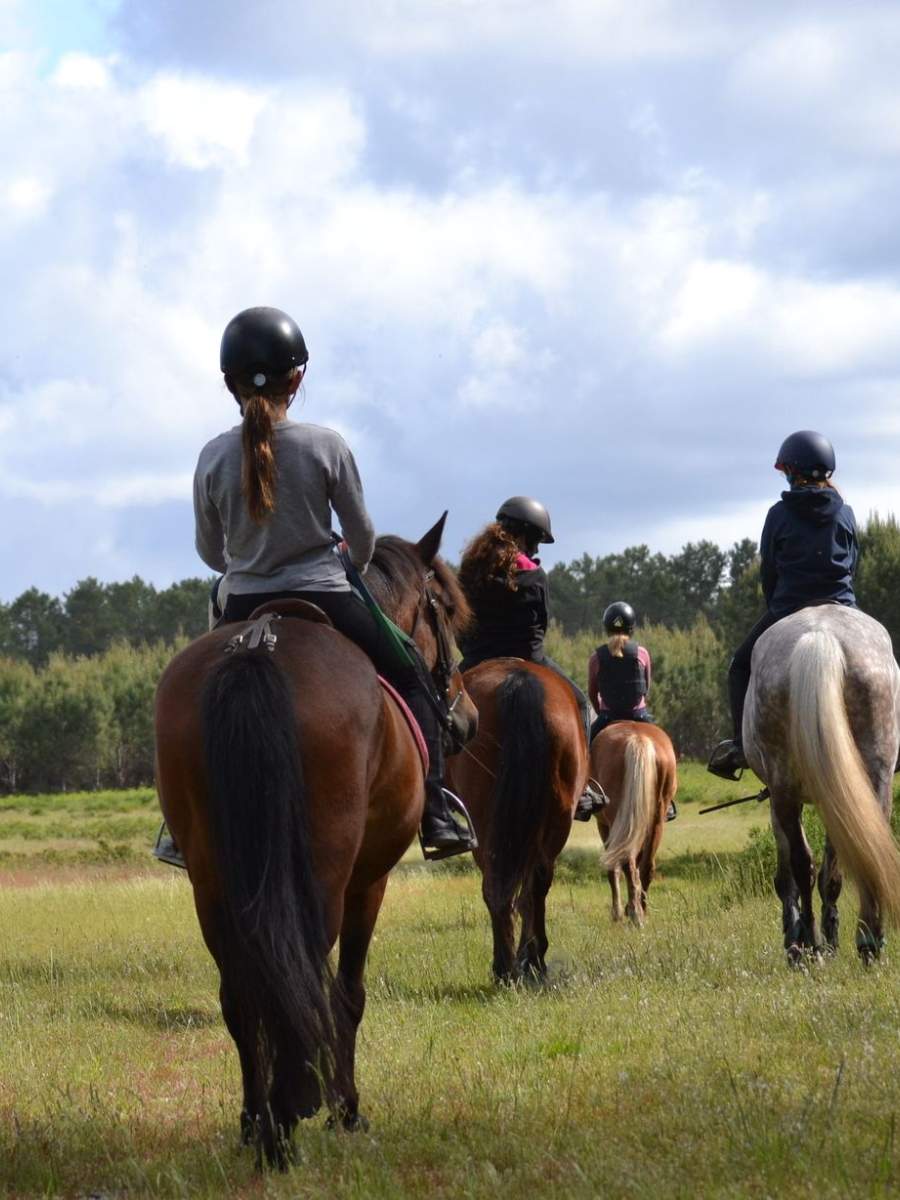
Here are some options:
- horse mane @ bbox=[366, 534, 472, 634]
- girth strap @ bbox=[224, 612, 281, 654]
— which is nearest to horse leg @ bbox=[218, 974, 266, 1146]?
girth strap @ bbox=[224, 612, 281, 654]

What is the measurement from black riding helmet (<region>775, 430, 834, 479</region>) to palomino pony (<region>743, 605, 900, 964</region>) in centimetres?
100

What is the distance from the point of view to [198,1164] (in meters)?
5.30

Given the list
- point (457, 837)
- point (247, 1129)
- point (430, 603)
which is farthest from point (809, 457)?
point (247, 1129)

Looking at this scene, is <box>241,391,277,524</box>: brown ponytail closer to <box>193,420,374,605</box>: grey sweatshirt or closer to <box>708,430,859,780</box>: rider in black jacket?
<box>193,420,374,605</box>: grey sweatshirt

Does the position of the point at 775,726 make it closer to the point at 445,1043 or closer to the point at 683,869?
the point at 445,1043

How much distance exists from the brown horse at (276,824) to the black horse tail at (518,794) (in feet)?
13.5

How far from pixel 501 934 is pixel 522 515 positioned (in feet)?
10.2

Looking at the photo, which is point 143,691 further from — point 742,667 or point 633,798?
point 742,667

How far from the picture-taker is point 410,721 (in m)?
6.18

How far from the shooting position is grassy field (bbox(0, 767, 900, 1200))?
15.9ft

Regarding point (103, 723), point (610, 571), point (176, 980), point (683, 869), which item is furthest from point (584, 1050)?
point (610, 571)

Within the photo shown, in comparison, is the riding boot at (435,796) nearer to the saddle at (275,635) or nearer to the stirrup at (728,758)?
the saddle at (275,635)

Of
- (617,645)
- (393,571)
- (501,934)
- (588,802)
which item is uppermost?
(393,571)

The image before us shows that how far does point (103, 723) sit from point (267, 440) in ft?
195
